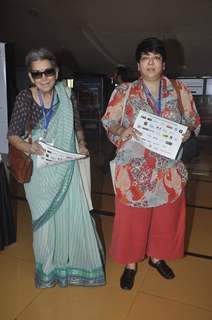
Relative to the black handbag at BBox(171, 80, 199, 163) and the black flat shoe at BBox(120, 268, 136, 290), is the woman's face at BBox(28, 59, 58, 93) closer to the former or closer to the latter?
the black handbag at BBox(171, 80, 199, 163)

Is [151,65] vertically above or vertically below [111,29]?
below

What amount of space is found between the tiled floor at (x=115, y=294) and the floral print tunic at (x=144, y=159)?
49cm

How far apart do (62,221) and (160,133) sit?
0.66 meters

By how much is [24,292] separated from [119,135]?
3.23 feet

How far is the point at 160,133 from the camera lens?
146cm

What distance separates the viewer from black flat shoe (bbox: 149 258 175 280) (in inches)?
73.0

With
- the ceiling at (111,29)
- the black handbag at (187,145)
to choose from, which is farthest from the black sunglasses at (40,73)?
the ceiling at (111,29)

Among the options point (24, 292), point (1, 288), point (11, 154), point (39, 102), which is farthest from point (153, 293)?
point (39, 102)

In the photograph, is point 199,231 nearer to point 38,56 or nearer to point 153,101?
point 153,101

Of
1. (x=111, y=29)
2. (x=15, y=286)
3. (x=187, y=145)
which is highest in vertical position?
(x=111, y=29)

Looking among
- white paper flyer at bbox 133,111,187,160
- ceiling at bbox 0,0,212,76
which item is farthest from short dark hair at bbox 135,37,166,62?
ceiling at bbox 0,0,212,76

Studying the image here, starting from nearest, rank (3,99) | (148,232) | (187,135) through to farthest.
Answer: (187,135) → (148,232) → (3,99)

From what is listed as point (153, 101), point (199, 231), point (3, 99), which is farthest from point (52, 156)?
point (199, 231)

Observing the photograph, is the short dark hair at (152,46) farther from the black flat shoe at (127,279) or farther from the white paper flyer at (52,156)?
the black flat shoe at (127,279)
